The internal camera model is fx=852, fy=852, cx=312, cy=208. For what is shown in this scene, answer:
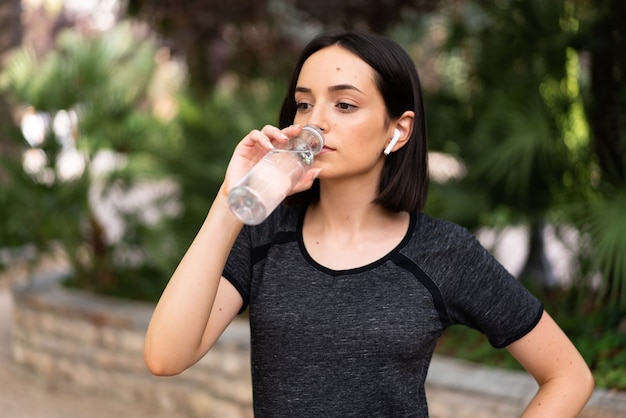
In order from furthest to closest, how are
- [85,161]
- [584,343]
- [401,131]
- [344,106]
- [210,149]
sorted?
[85,161] < [210,149] < [584,343] < [401,131] < [344,106]

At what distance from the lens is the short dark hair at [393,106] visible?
69.5 inches

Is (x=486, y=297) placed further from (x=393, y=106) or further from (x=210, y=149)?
(x=210, y=149)

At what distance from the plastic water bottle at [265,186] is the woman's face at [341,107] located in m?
0.11

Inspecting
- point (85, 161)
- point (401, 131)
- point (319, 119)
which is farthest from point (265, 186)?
point (85, 161)

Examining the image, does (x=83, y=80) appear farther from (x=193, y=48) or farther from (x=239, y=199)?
(x=239, y=199)

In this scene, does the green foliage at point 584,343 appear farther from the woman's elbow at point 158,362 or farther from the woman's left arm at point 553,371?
the woman's elbow at point 158,362

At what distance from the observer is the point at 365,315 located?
168 cm

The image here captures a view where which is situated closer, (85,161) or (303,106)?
(303,106)

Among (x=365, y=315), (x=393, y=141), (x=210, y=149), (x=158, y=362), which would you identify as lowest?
(x=210, y=149)

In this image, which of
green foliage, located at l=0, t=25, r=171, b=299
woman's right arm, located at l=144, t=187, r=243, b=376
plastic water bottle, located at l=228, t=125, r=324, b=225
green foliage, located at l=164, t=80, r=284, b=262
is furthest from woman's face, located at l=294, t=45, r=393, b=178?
green foliage, located at l=0, t=25, r=171, b=299

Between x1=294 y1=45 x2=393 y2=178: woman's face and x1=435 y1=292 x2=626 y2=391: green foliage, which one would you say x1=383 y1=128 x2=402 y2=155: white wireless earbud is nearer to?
x1=294 y1=45 x2=393 y2=178: woman's face

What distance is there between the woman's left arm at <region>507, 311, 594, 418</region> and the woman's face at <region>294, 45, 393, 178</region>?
1.66ft

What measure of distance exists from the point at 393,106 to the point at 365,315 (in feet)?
1.47

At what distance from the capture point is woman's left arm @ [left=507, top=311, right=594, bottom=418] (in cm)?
172
